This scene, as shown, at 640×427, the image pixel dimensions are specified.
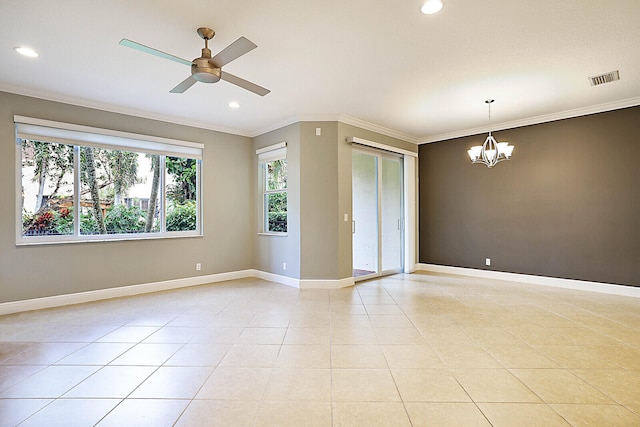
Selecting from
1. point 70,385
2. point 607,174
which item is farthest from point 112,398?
point 607,174

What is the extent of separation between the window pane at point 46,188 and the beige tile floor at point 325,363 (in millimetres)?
1115

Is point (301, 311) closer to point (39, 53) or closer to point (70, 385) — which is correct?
point (70, 385)

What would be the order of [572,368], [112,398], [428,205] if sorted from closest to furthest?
1. [112,398]
2. [572,368]
3. [428,205]

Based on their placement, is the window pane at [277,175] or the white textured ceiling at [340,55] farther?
the window pane at [277,175]

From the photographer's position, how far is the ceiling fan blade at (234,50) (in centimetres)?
224

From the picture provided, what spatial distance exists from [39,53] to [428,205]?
6.29 metres

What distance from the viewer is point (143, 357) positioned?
99.7 inches

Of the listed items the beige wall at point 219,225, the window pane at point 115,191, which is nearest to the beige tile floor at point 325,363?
the beige wall at point 219,225

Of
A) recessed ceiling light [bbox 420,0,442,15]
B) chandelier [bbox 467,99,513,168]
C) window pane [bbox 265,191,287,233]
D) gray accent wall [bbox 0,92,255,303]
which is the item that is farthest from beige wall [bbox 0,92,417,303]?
recessed ceiling light [bbox 420,0,442,15]

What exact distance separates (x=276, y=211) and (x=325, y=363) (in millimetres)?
3504

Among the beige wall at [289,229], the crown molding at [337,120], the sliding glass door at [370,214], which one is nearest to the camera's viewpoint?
the crown molding at [337,120]

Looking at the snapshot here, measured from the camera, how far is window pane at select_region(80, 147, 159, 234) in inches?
168

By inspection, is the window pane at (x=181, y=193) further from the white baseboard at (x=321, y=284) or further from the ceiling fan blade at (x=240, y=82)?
the ceiling fan blade at (x=240, y=82)

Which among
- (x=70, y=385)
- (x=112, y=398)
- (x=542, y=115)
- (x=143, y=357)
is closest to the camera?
(x=112, y=398)
